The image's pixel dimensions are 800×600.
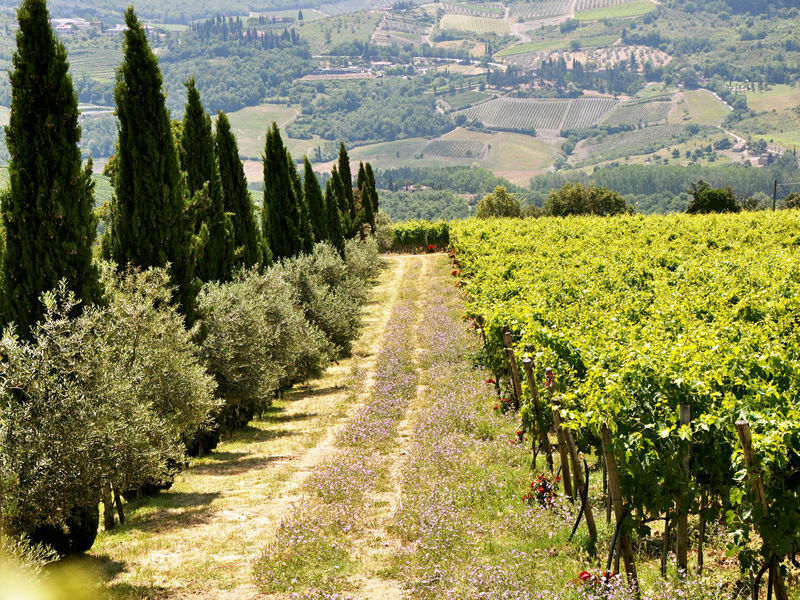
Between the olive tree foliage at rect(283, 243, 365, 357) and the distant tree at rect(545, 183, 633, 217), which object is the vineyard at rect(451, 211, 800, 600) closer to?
the olive tree foliage at rect(283, 243, 365, 357)

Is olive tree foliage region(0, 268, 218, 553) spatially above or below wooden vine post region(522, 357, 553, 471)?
above

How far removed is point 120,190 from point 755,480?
504 inches

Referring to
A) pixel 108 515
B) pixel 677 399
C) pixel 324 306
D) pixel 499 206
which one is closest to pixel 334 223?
pixel 324 306

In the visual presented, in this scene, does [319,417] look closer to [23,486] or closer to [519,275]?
[519,275]

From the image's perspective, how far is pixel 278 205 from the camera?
30906 millimetres

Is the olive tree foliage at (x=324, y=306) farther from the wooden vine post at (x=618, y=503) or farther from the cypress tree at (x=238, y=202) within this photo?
the wooden vine post at (x=618, y=503)

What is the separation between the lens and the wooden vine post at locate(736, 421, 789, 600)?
6.44 metres

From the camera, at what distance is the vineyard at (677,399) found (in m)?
6.78

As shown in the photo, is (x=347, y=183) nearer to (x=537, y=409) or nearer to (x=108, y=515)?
(x=537, y=409)

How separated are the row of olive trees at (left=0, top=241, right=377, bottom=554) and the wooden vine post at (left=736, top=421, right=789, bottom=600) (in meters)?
6.89

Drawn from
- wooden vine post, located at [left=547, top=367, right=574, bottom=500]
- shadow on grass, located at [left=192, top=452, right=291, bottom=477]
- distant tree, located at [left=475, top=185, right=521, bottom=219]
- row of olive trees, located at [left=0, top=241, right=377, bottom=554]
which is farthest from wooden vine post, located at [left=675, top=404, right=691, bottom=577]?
distant tree, located at [left=475, top=185, right=521, bottom=219]

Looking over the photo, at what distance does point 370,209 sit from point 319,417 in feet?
164

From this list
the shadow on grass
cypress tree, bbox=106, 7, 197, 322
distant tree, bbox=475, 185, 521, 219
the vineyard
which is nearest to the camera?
the vineyard

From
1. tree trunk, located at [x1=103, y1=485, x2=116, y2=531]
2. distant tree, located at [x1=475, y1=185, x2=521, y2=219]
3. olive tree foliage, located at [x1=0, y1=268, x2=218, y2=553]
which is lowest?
distant tree, located at [x1=475, y1=185, x2=521, y2=219]
